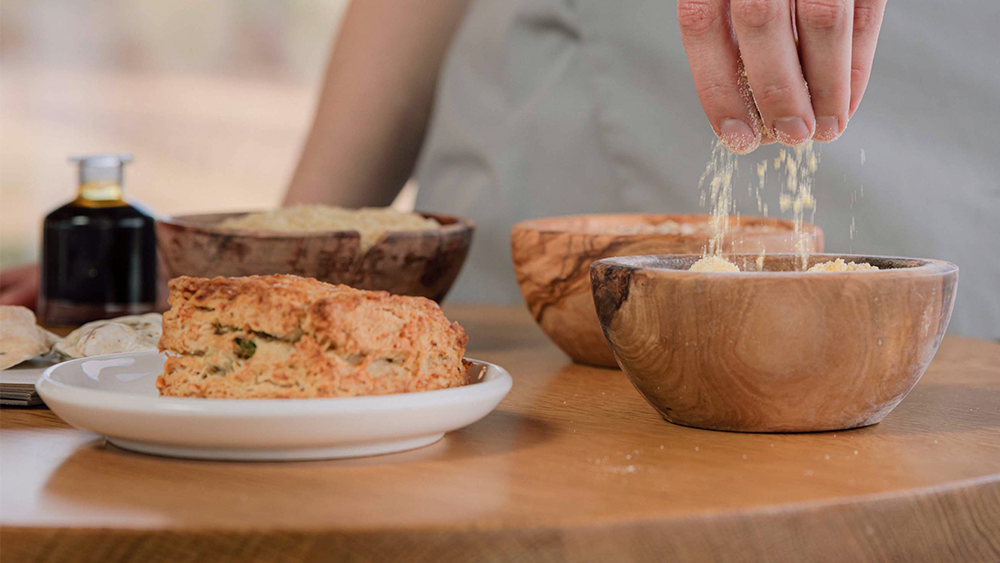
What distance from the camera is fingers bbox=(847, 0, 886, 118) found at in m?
0.80

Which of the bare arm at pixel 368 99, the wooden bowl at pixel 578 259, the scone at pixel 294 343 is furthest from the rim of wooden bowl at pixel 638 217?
the bare arm at pixel 368 99

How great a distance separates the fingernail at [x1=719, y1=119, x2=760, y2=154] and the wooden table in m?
0.23

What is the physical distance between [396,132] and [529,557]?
5.05ft

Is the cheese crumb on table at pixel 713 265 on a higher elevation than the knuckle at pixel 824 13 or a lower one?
lower

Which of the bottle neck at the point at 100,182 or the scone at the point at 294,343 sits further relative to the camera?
the bottle neck at the point at 100,182

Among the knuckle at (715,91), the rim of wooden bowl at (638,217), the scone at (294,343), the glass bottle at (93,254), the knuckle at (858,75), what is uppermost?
the knuckle at (858,75)

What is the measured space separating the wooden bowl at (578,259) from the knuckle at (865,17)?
212 mm

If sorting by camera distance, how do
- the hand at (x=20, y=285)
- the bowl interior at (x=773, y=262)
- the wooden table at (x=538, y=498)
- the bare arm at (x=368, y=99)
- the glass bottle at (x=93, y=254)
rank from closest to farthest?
the wooden table at (x=538, y=498) → the bowl interior at (x=773, y=262) → the glass bottle at (x=93, y=254) → the hand at (x=20, y=285) → the bare arm at (x=368, y=99)

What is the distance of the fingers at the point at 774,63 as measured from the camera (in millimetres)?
741

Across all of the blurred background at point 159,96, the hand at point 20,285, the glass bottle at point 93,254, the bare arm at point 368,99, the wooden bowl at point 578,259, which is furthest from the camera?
the blurred background at point 159,96

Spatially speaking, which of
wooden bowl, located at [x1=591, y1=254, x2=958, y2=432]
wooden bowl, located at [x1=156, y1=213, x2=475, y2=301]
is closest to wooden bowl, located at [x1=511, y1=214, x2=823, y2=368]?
wooden bowl, located at [x1=156, y1=213, x2=475, y2=301]

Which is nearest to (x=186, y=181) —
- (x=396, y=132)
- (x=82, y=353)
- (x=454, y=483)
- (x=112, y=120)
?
(x=112, y=120)

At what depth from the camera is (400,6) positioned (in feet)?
6.17

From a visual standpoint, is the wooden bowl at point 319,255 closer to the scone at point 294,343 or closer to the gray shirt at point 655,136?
the scone at point 294,343
